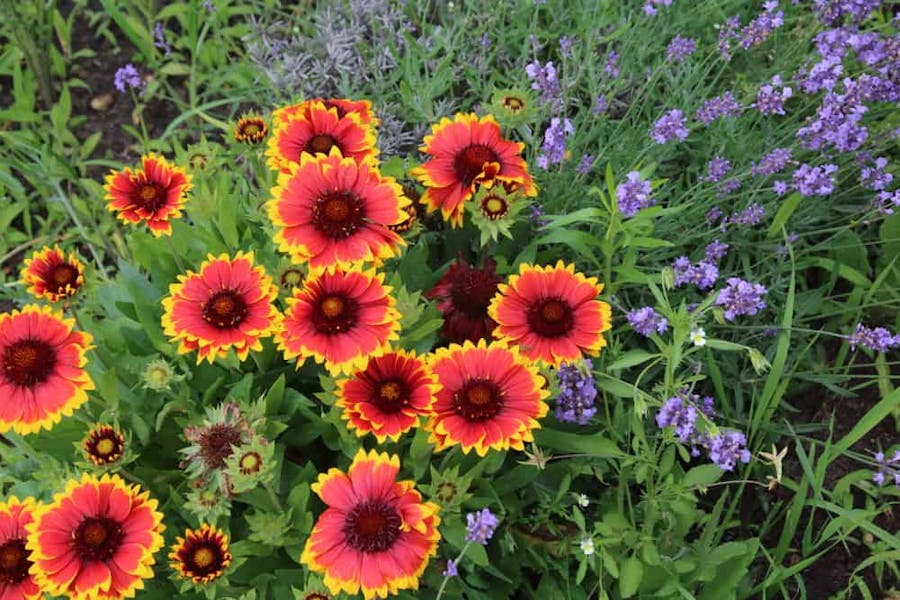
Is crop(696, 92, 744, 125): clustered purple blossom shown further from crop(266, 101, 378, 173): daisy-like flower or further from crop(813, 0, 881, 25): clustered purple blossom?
→ crop(266, 101, 378, 173): daisy-like flower

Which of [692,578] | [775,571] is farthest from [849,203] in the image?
[692,578]

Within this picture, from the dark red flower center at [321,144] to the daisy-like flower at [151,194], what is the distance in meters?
0.25

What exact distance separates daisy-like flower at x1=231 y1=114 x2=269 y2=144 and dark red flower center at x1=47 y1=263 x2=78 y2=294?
44cm

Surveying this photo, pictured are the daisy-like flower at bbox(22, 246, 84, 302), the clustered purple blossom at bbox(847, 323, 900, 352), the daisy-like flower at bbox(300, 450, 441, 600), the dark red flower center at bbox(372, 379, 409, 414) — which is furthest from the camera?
the clustered purple blossom at bbox(847, 323, 900, 352)

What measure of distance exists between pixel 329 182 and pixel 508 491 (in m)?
0.76

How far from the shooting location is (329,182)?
1440 millimetres

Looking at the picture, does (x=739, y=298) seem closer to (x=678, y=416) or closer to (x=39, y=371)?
(x=678, y=416)

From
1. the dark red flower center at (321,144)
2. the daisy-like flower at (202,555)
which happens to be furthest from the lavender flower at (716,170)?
the daisy-like flower at (202,555)

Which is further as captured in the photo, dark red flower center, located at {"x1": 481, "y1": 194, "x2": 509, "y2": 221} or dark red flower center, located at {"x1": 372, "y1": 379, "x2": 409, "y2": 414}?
dark red flower center, located at {"x1": 481, "y1": 194, "x2": 509, "y2": 221}

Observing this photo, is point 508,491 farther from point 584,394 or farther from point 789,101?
point 789,101

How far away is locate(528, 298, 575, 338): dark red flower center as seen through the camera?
1.48 meters

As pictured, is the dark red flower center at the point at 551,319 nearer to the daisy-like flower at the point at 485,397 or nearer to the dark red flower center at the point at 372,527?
the daisy-like flower at the point at 485,397

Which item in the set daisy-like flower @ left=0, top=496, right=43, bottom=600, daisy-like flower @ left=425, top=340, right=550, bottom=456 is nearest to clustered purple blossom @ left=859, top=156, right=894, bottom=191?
daisy-like flower @ left=425, top=340, right=550, bottom=456

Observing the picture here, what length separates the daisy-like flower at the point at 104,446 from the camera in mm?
1461
